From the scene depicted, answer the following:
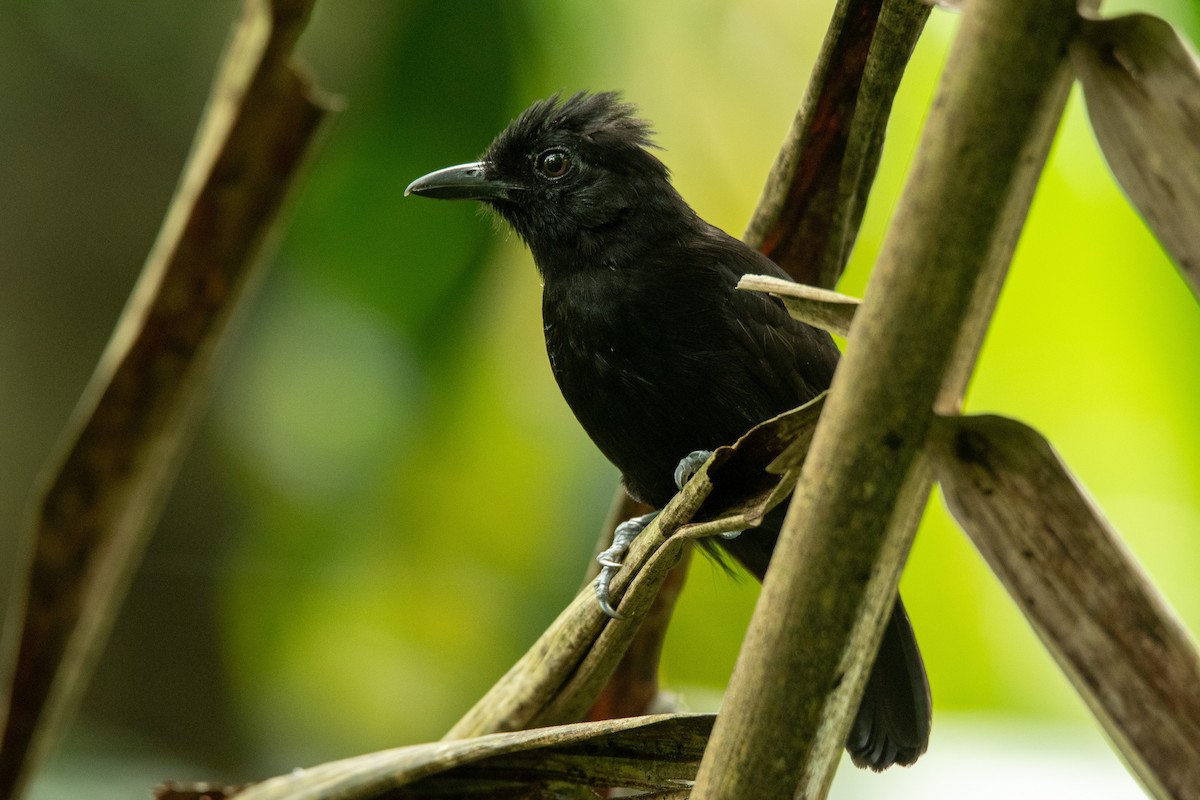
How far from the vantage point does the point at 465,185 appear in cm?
308

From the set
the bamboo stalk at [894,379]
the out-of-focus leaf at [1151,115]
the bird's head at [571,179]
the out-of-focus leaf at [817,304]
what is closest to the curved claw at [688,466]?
the bird's head at [571,179]

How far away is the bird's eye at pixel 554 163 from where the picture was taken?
3.07 m

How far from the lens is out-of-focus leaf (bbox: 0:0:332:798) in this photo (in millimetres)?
2025

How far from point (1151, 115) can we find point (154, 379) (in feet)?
5.68

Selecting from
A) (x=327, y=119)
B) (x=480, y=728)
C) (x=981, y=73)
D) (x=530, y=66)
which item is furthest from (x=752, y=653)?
(x=530, y=66)

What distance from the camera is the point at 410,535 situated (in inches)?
168

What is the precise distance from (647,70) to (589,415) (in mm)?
1999

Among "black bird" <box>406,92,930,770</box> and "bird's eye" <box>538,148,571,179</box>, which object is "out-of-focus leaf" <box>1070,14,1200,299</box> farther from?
"bird's eye" <box>538,148,571,179</box>

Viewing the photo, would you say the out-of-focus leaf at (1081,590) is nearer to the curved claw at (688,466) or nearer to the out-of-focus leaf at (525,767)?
the out-of-focus leaf at (525,767)

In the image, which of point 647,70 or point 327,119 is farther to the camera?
point 647,70

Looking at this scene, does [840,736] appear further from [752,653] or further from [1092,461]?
[1092,461]

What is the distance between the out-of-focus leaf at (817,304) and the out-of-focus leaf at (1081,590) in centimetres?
18

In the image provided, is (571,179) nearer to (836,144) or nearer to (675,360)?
(675,360)

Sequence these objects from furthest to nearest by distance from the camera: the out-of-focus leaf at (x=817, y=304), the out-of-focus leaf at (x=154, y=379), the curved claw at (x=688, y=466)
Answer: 1. the curved claw at (x=688, y=466)
2. the out-of-focus leaf at (x=154, y=379)
3. the out-of-focus leaf at (x=817, y=304)
